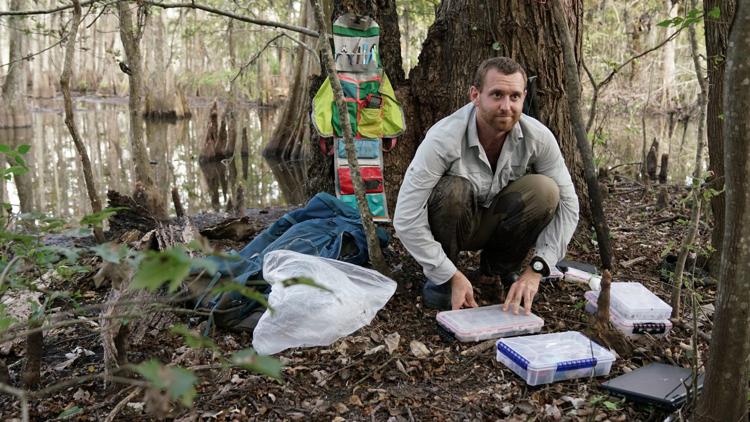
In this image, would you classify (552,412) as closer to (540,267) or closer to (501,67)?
(540,267)

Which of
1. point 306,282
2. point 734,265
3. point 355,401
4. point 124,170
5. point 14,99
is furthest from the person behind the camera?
point 14,99

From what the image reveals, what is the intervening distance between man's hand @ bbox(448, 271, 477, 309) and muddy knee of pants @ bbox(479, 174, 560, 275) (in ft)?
1.23

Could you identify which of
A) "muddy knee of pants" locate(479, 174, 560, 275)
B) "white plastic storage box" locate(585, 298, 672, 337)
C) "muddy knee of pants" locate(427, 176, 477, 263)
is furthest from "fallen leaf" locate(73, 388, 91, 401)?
"white plastic storage box" locate(585, 298, 672, 337)

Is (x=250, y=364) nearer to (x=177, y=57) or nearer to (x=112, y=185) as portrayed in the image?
(x=112, y=185)

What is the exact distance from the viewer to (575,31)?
377cm

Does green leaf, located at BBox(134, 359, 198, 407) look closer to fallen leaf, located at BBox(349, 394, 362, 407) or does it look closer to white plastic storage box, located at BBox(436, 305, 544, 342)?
fallen leaf, located at BBox(349, 394, 362, 407)

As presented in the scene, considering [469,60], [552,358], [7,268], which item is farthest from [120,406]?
[469,60]

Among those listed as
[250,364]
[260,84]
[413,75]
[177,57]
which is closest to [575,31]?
[413,75]

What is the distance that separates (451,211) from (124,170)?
8.97 m

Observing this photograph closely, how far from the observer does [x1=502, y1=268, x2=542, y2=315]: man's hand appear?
8.50ft

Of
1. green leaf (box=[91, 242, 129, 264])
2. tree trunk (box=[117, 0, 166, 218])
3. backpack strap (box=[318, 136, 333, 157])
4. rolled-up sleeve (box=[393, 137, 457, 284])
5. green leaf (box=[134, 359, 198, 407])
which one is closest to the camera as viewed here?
green leaf (box=[134, 359, 198, 407])

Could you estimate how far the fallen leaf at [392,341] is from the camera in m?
2.46

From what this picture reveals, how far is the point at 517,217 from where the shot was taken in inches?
110

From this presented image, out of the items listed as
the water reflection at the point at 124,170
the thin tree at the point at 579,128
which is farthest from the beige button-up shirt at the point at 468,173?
the water reflection at the point at 124,170
